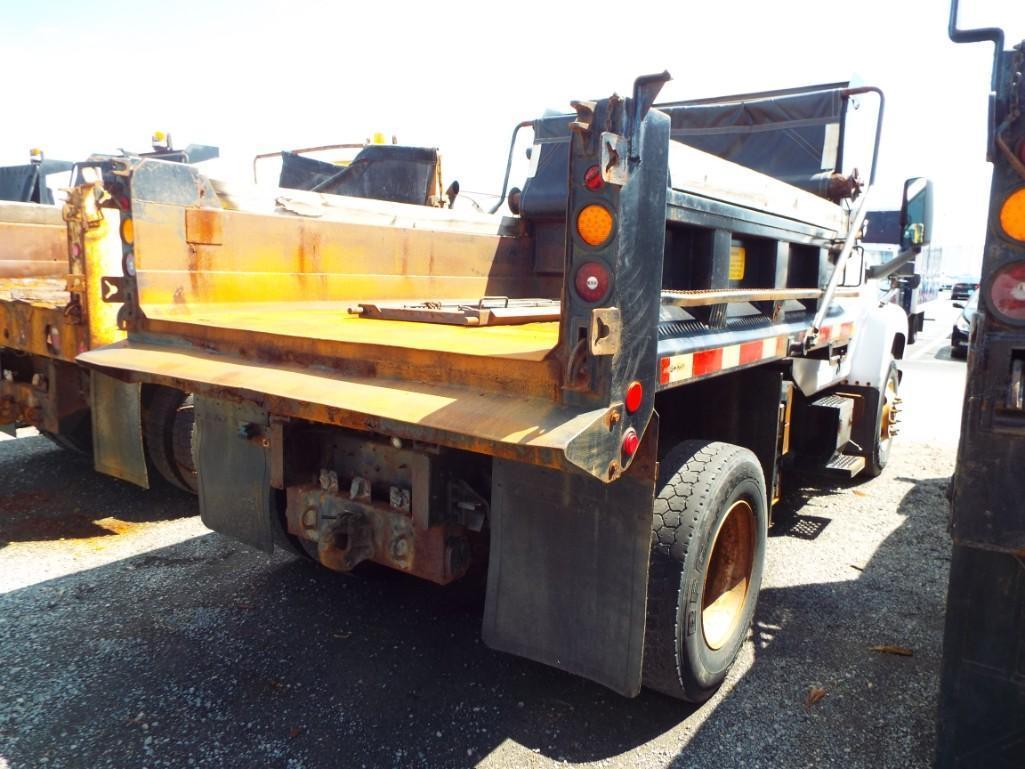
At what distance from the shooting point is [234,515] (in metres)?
3.23

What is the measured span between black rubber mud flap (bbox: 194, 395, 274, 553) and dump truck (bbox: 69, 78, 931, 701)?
0.04 ft

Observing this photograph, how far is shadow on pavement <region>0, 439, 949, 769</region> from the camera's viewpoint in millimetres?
2619

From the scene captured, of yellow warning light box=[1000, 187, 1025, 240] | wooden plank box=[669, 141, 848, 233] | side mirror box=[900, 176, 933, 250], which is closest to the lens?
yellow warning light box=[1000, 187, 1025, 240]

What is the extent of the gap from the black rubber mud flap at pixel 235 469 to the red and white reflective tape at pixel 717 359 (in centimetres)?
156

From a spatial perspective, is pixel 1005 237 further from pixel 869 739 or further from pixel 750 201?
pixel 869 739

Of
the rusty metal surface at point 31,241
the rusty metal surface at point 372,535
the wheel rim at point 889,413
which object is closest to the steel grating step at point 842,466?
the wheel rim at point 889,413

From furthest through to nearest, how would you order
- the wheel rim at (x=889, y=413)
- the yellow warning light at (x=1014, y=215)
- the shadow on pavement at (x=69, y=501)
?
the wheel rim at (x=889, y=413), the shadow on pavement at (x=69, y=501), the yellow warning light at (x=1014, y=215)

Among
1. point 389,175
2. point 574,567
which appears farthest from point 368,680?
point 389,175

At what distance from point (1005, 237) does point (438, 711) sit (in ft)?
7.78

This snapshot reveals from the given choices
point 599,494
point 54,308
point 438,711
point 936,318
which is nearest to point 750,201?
point 599,494

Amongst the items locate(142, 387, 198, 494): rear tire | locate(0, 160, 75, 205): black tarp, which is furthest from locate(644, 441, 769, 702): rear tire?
locate(0, 160, 75, 205): black tarp

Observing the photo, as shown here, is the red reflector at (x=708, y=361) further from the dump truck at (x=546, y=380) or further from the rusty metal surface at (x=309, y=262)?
the rusty metal surface at (x=309, y=262)

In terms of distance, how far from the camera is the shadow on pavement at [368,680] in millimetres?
2619

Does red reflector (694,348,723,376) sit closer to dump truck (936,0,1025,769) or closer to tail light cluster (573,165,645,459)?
tail light cluster (573,165,645,459)
